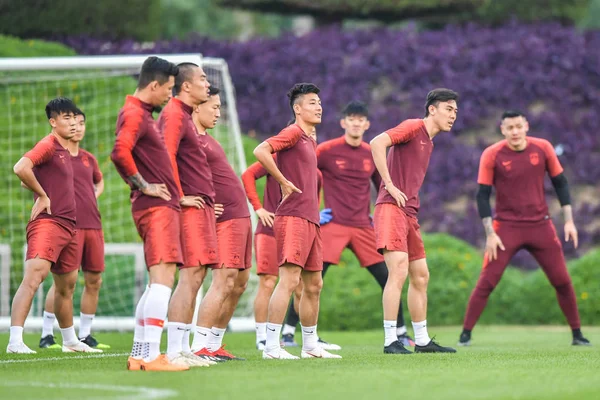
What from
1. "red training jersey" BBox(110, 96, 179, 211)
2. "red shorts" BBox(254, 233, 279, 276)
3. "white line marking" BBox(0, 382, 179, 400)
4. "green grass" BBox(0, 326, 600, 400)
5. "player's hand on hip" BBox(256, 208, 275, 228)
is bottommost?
"green grass" BBox(0, 326, 600, 400)

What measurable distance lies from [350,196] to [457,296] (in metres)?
4.08

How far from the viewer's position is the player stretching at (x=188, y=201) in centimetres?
815

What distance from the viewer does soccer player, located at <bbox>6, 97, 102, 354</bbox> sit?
32.5 feet

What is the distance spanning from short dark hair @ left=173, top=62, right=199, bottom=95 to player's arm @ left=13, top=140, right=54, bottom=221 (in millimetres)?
1810

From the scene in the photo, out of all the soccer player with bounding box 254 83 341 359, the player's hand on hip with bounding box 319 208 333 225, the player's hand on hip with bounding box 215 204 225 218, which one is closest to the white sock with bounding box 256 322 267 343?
the player's hand on hip with bounding box 319 208 333 225

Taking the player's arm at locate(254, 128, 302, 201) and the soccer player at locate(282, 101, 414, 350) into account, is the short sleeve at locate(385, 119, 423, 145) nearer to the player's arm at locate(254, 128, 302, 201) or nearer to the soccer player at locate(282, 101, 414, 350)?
the player's arm at locate(254, 128, 302, 201)

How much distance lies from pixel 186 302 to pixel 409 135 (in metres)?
2.81

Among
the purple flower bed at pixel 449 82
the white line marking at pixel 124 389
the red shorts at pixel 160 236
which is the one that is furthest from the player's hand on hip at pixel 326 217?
the purple flower bed at pixel 449 82

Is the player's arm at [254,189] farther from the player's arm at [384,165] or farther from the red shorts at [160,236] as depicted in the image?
the red shorts at [160,236]

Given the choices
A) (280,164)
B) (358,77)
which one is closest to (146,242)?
(280,164)

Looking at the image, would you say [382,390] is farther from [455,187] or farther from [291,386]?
[455,187]

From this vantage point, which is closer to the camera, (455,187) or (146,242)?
(146,242)

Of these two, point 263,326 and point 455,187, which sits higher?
point 455,187

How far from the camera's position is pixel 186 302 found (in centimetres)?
817
